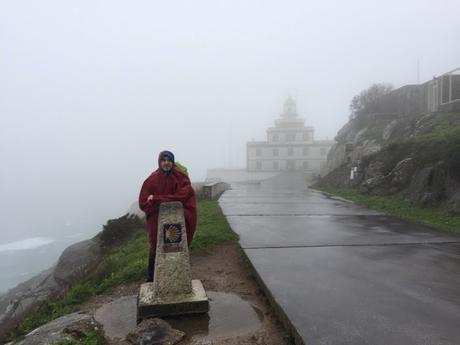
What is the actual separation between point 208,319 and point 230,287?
1.17m

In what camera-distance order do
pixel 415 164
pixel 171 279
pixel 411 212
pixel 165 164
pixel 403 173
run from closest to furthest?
pixel 171 279
pixel 165 164
pixel 411 212
pixel 415 164
pixel 403 173

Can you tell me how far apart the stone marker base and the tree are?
32583 mm

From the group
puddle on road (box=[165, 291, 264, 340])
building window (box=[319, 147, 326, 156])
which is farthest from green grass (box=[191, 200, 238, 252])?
building window (box=[319, 147, 326, 156])

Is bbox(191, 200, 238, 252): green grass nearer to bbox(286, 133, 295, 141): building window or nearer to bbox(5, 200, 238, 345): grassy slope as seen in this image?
bbox(5, 200, 238, 345): grassy slope

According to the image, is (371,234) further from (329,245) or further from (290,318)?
(290,318)

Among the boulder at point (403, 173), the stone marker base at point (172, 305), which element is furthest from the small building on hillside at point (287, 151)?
the stone marker base at point (172, 305)

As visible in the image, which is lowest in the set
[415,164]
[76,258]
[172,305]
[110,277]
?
[76,258]

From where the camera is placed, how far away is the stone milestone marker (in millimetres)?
4094

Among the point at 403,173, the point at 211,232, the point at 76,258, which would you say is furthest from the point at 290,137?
the point at 211,232

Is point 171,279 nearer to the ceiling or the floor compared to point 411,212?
nearer to the ceiling

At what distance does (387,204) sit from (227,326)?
33.7ft

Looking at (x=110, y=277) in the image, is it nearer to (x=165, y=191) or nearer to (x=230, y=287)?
(x=230, y=287)

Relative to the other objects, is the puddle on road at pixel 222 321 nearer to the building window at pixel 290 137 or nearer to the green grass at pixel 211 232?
the green grass at pixel 211 232

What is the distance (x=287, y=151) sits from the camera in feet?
237
